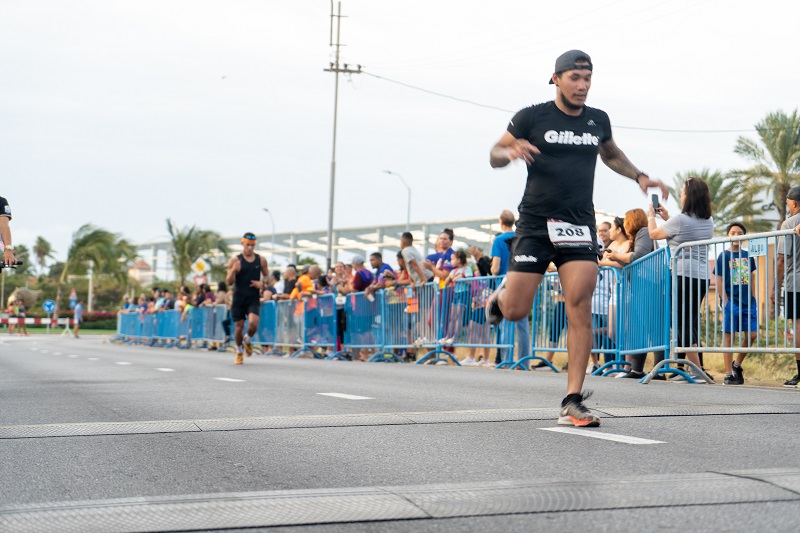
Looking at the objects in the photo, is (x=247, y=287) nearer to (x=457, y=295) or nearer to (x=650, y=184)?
(x=457, y=295)

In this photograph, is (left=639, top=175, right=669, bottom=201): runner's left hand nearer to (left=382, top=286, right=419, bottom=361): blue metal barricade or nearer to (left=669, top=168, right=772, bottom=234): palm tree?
(left=382, top=286, right=419, bottom=361): blue metal barricade

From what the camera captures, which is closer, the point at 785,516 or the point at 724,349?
the point at 785,516

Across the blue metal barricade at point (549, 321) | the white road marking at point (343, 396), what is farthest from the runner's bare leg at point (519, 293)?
the blue metal barricade at point (549, 321)

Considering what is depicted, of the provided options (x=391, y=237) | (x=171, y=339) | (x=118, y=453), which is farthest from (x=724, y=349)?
(x=391, y=237)

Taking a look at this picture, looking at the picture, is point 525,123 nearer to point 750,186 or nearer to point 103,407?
point 103,407

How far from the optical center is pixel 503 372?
44.4ft

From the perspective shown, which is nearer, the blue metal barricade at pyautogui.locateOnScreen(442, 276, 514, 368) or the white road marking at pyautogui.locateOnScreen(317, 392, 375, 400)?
the white road marking at pyautogui.locateOnScreen(317, 392, 375, 400)

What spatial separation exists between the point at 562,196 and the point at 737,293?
4623mm

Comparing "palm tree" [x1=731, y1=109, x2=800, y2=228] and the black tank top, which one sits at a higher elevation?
"palm tree" [x1=731, y1=109, x2=800, y2=228]

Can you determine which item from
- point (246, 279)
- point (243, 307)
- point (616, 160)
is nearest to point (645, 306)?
point (616, 160)

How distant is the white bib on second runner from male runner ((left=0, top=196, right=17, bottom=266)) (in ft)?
19.1

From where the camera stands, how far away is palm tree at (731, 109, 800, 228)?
36688mm

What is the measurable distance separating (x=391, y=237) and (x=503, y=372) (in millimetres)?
67517

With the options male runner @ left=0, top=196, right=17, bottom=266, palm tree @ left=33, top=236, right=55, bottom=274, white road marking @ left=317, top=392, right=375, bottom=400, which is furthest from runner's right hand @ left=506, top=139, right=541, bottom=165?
palm tree @ left=33, top=236, right=55, bottom=274
